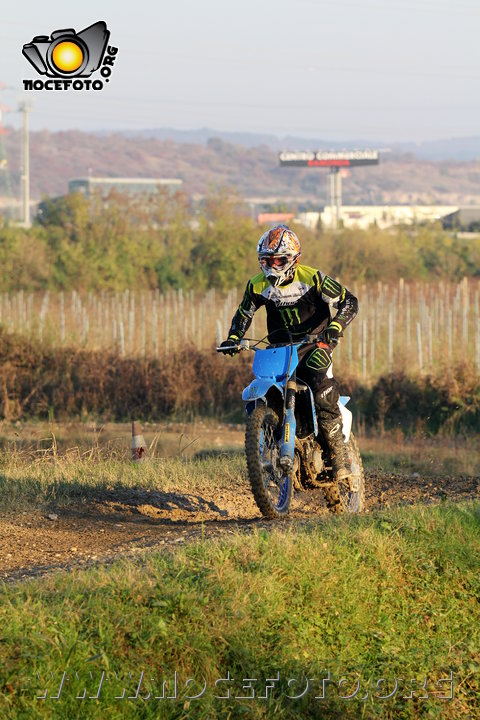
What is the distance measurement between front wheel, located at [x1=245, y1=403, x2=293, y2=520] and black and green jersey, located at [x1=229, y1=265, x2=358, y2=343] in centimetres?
72

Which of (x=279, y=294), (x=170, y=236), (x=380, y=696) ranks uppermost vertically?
(x=170, y=236)

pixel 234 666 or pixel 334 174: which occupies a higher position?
pixel 334 174

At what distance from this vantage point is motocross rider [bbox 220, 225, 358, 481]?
334 inches

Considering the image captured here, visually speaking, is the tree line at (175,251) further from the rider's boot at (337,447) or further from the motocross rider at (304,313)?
the rider's boot at (337,447)

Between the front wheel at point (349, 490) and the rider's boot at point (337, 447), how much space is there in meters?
0.13

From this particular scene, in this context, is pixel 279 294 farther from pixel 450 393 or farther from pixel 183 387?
pixel 183 387

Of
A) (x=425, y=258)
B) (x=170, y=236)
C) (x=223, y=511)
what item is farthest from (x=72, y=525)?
(x=425, y=258)

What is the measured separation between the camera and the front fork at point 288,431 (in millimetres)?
8258

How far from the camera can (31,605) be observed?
5.57 m

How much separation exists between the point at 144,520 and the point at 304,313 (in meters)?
2.11

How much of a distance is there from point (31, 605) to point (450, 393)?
1347 centimetres

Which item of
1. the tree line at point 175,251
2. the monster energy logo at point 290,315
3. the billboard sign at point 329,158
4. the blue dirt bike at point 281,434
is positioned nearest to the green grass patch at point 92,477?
the blue dirt bike at point 281,434

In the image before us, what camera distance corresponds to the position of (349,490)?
9.14 meters

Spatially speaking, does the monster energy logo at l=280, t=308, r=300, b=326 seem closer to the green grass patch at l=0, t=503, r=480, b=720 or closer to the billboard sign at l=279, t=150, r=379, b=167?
the green grass patch at l=0, t=503, r=480, b=720
